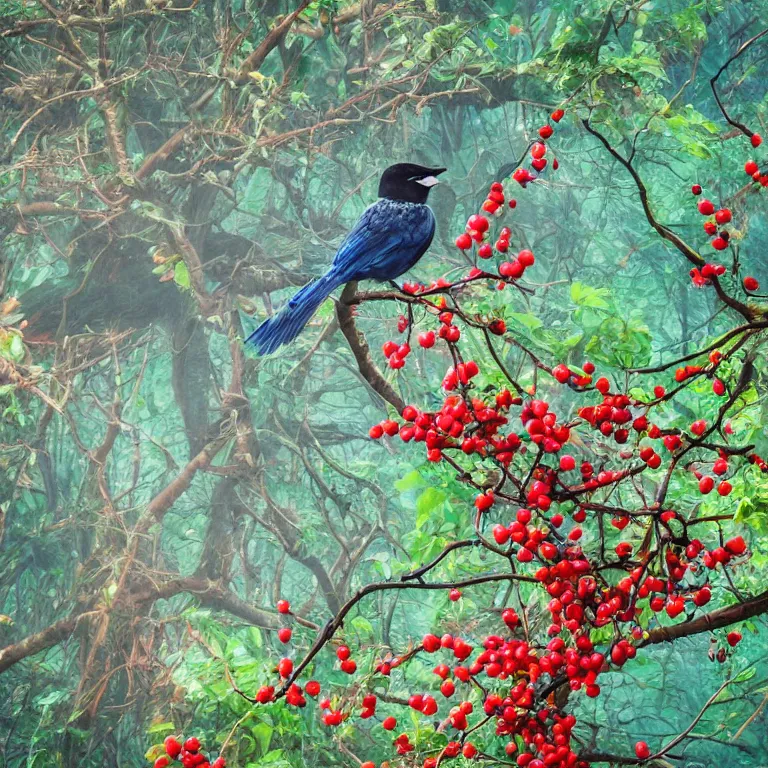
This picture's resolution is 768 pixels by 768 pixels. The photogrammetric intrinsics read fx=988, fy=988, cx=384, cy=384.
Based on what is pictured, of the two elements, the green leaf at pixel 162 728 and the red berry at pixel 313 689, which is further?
the green leaf at pixel 162 728

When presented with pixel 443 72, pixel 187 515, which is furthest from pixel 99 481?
pixel 443 72

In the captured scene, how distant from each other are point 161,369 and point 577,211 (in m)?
0.72

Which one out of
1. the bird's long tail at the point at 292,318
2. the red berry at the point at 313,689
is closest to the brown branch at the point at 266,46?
the bird's long tail at the point at 292,318

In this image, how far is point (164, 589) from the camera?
1.55 metres

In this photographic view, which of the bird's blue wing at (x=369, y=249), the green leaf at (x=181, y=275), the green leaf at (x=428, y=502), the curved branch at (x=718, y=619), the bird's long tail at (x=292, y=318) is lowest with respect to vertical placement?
the curved branch at (x=718, y=619)

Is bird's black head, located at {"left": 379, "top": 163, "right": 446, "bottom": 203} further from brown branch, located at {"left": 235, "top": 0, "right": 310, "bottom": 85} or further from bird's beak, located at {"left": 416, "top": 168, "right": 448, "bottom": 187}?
brown branch, located at {"left": 235, "top": 0, "right": 310, "bottom": 85}

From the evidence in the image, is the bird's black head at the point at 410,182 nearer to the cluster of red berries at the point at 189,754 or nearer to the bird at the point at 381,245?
the bird at the point at 381,245

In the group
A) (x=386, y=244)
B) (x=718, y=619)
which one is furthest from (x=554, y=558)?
(x=386, y=244)

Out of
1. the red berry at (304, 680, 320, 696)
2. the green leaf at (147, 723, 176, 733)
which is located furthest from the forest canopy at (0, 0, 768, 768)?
the red berry at (304, 680, 320, 696)

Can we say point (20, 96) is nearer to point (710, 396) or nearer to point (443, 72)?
point (443, 72)

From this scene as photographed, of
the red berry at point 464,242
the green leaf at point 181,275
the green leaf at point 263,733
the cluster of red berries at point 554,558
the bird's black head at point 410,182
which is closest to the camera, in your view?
the cluster of red berries at point 554,558

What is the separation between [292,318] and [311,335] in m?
0.08

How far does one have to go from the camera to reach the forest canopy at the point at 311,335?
142 centimetres

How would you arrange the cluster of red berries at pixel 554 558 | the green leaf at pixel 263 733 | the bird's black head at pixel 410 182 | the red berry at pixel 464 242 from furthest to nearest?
the bird's black head at pixel 410 182, the green leaf at pixel 263 733, the red berry at pixel 464 242, the cluster of red berries at pixel 554 558
